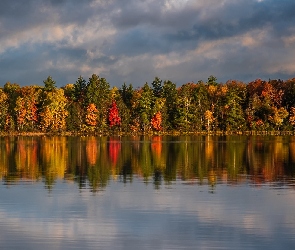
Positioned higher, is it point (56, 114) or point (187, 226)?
point (56, 114)

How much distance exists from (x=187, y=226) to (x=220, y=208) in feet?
11.2

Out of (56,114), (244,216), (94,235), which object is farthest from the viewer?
(56,114)

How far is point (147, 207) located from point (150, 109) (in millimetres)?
85722

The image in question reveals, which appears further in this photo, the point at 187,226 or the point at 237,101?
the point at 237,101

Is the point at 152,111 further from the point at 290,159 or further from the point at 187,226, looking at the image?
the point at 187,226

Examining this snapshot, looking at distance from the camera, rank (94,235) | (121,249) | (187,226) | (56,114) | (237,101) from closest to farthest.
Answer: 1. (121,249)
2. (94,235)
3. (187,226)
4. (56,114)
5. (237,101)

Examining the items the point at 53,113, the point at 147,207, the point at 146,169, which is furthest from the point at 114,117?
the point at 147,207

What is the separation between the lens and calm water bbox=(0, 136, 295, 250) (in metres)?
16.2

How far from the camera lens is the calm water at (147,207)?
16.2m

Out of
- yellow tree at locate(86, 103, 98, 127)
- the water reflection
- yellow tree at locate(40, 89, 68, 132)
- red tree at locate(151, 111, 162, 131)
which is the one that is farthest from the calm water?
red tree at locate(151, 111, 162, 131)

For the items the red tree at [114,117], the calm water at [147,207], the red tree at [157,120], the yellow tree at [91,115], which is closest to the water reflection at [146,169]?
the calm water at [147,207]

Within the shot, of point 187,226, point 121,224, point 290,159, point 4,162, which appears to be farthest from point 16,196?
point 290,159

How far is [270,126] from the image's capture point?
108 m

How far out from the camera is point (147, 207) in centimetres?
2128
